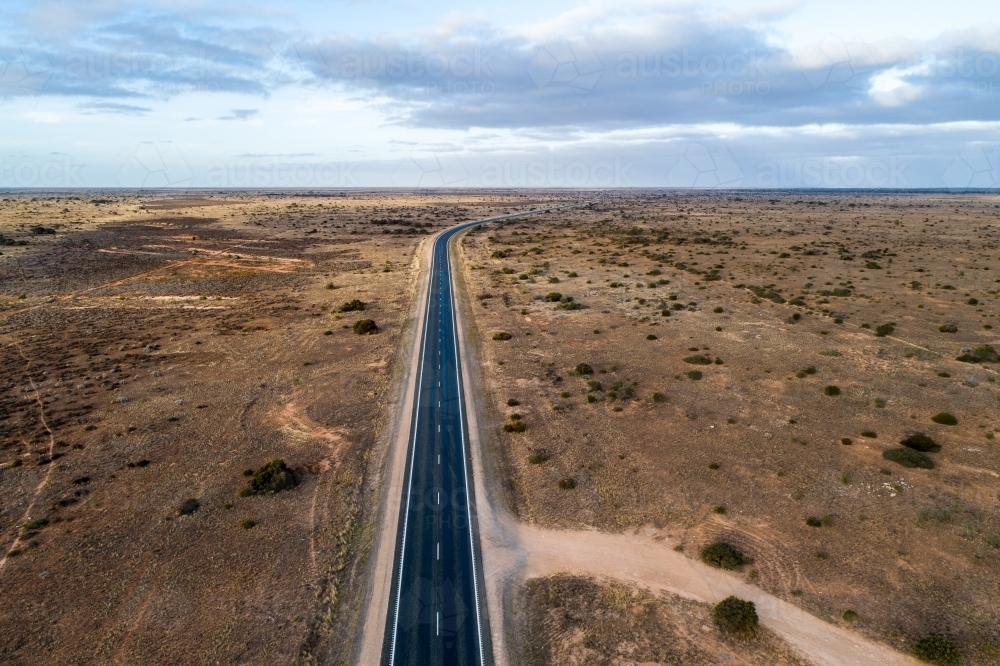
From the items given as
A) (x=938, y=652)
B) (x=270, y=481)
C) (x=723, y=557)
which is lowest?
(x=938, y=652)

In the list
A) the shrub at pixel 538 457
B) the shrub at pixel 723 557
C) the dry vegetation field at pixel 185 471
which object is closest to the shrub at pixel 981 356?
the shrub at pixel 723 557

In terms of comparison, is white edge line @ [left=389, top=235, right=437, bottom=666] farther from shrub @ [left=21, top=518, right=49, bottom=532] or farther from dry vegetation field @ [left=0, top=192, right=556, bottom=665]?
shrub @ [left=21, top=518, right=49, bottom=532]

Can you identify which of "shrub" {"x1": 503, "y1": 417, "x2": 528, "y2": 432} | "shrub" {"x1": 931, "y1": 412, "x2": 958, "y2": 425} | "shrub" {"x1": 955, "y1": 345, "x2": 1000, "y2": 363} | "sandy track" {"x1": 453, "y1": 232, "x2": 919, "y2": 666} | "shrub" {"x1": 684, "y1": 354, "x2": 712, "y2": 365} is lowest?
"sandy track" {"x1": 453, "y1": 232, "x2": 919, "y2": 666}

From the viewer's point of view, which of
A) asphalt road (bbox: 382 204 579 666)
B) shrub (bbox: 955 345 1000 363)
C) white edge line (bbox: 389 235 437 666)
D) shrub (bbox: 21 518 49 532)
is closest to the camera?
asphalt road (bbox: 382 204 579 666)

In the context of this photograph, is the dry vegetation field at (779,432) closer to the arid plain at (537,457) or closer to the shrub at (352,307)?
the arid plain at (537,457)

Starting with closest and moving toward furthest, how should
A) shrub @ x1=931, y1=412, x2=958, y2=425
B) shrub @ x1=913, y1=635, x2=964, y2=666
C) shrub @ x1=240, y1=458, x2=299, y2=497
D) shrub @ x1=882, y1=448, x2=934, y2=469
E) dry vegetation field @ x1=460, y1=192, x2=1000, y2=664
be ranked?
shrub @ x1=913, y1=635, x2=964, y2=666, dry vegetation field @ x1=460, y1=192, x2=1000, y2=664, shrub @ x1=240, y1=458, x2=299, y2=497, shrub @ x1=882, y1=448, x2=934, y2=469, shrub @ x1=931, y1=412, x2=958, y2=425

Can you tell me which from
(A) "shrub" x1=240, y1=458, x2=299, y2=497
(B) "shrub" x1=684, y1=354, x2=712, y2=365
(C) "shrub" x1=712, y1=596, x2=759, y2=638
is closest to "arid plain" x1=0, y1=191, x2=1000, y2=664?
(B) "shrub" x1=684, y1=354, x2=712, y2=365

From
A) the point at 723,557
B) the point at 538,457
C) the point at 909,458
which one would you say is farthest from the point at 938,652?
the point at 538,457

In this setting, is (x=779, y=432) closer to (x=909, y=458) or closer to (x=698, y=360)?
(x=909, y=458)
